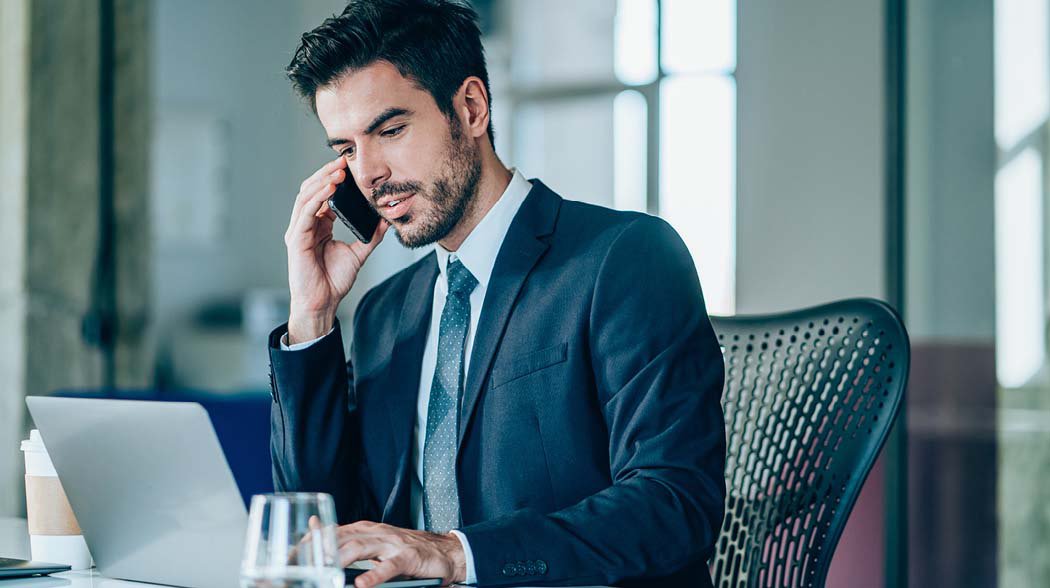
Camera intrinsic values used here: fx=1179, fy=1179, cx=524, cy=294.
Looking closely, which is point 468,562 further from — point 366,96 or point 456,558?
point 366,96

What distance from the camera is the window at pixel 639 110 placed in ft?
17.9

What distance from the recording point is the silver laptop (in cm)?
103

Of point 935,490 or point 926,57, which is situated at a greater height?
point 926,57

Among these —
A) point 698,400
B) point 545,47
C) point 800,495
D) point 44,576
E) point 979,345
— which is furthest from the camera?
point 545,47

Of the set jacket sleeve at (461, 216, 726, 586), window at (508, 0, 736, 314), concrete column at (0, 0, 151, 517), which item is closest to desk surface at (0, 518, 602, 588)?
jacket sleeve at (461, 216, 726, 586)

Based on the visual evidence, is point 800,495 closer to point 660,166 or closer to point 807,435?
point 807,435

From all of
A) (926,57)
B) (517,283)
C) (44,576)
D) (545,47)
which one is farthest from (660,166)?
(44,576)

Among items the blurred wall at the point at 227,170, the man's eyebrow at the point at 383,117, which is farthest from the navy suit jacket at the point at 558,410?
the blurred wall at the point at 227,170

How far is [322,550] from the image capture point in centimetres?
79

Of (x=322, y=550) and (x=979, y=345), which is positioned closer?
(x=322, y=550)

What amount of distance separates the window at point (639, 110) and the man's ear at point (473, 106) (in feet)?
11.5

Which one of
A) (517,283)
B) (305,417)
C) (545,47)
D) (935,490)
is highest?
(545,47)

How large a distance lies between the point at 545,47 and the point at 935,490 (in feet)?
12.0

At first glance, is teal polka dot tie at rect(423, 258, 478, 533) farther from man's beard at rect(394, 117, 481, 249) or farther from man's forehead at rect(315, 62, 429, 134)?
man's forehead at rect(315, 62, 429, 134)
